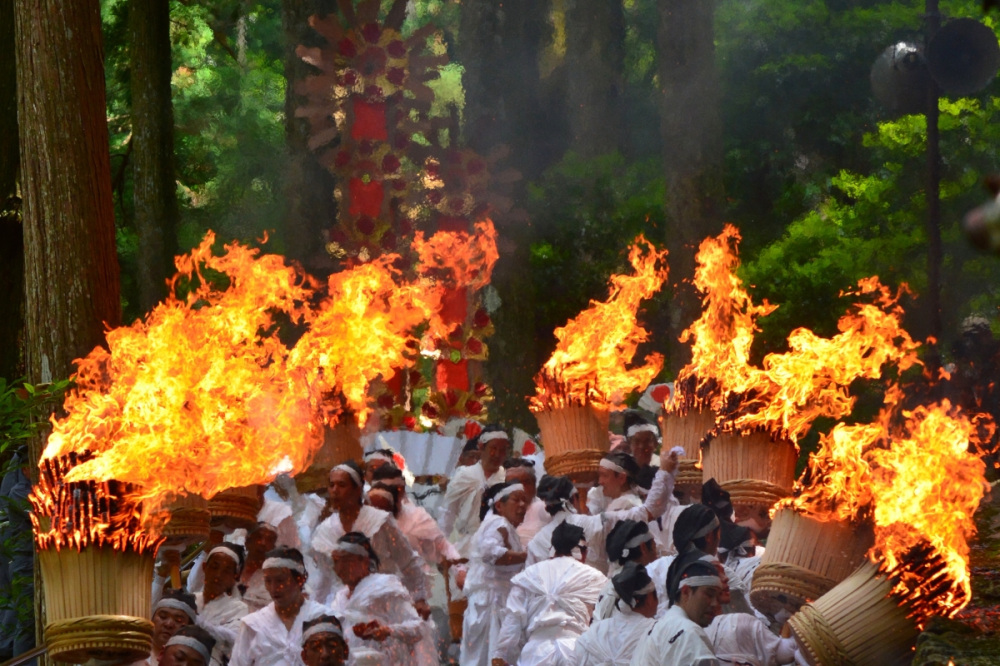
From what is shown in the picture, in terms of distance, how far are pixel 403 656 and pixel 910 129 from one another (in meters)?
8.38

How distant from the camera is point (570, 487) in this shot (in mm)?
9398

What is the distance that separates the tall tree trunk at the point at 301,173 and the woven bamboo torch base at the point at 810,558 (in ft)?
30.4

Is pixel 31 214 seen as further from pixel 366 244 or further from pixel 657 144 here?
pixel 657 144

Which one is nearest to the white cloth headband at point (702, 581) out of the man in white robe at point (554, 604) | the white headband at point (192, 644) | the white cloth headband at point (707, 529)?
the white cloth headband at point (707, 529)

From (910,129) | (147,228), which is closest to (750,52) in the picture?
(910,129)

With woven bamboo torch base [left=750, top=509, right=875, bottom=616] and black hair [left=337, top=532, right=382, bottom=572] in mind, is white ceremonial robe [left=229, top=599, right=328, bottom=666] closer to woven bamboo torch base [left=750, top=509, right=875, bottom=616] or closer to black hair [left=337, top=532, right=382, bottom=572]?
black hair [left=337, top=532, right=382, bottom=572]

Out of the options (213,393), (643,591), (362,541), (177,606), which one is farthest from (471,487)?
(643,591)

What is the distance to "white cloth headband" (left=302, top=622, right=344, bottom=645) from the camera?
24.5 ft

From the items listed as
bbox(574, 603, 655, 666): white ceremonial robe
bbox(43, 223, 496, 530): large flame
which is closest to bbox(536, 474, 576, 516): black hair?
bbox(43, 223, 496, 530): large flame

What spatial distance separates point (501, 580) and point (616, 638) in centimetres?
251

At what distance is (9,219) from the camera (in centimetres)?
971

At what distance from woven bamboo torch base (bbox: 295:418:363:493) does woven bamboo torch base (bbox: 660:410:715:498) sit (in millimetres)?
2051

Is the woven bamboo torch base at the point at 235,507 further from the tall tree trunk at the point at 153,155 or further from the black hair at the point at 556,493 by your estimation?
the tall tree trunk at the point at 153,155

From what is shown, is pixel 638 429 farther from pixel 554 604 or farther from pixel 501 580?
pixel 554 604
